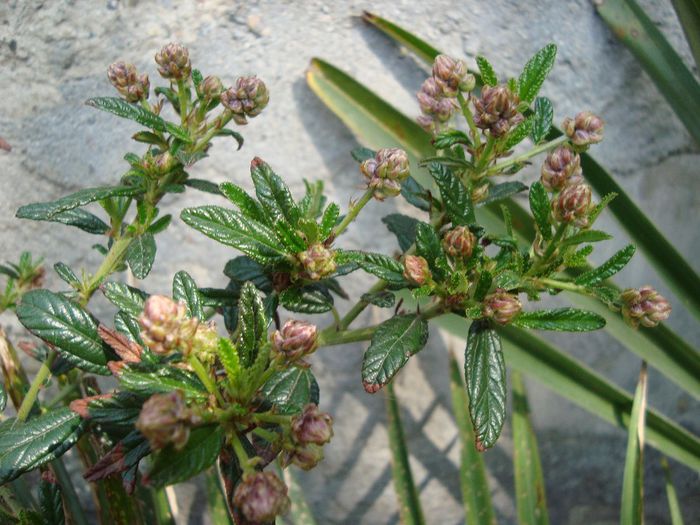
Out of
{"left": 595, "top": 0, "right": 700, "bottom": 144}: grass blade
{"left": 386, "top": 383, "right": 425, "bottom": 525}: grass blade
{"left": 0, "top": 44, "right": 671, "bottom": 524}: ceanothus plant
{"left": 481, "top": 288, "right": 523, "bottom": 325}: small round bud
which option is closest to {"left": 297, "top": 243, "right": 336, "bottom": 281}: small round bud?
{"left": 0, "top": 44, "right": 671, "bottom": 524}: ceanothus plant

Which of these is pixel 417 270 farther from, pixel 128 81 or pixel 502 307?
pixel 128 81

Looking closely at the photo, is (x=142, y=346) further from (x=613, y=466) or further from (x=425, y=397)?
(x=613, y=466)

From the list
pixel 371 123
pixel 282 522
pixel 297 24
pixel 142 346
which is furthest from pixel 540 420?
pixel 142 346

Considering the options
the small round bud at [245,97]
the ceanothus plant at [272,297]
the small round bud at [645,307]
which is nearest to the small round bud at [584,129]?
the ceanothus plant at [272,297]

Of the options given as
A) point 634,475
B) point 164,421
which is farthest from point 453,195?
point 634,475

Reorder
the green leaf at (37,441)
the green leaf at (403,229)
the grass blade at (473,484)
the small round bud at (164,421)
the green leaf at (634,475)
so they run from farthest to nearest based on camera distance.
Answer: the grass blade at (473,484) → the green leaf at (634,475) → the green leaf at (403,229) → the green leaf at (37,441) → the small round bud at (164,421)

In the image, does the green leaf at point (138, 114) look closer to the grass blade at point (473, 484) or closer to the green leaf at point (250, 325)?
the green leaf at point (250, 325)
